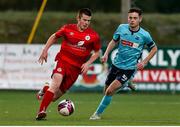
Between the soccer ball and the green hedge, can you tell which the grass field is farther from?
the green hedge

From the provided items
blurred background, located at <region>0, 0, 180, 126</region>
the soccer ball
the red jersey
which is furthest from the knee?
the soccer ball

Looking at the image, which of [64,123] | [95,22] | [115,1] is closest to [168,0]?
[115,1]

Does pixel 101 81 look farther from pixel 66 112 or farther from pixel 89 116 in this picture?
pixel 66 112

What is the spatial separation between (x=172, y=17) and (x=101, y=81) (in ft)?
40.8

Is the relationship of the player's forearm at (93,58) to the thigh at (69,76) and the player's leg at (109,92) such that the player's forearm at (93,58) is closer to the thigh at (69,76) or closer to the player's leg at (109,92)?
the thigh at (69,76)

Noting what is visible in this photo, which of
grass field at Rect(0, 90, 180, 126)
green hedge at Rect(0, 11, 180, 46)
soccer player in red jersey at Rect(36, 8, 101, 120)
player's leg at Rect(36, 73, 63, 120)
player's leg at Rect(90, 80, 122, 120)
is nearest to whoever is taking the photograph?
grass field at Rect(0, 90, 180, 126)

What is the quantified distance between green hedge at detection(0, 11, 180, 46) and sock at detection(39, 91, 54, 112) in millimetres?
19784

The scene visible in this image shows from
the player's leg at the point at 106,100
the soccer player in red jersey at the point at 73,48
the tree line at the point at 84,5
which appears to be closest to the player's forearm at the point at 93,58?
the soccer player in red jersey at the point at 73,48

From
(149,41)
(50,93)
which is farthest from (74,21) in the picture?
(50,93)

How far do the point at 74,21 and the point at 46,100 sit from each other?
21073mm

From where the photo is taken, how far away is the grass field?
1645cm

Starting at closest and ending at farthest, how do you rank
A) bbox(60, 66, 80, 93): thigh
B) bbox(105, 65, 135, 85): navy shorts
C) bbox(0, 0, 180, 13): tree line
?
bbox(60, 66, 80, 93): thigh, bbox(105, 65, 135, 85): navy shorts, bbox(0, 0, 180, 13): tree line

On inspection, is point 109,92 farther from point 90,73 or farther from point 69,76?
point 90,73

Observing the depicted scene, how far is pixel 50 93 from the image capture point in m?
16.8
